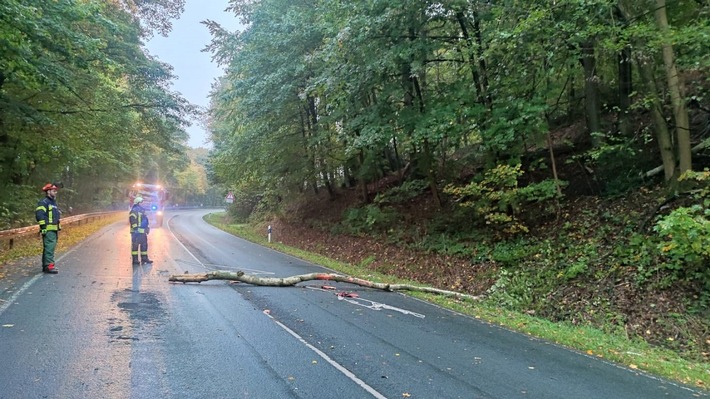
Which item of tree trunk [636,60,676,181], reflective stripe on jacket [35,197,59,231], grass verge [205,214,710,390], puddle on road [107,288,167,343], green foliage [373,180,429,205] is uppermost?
tree trunk [636,60,676,181]

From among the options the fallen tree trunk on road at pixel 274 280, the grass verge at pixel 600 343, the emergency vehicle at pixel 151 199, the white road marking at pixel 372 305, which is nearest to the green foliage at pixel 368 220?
the fallen tree trunk on road at pixel 274 280

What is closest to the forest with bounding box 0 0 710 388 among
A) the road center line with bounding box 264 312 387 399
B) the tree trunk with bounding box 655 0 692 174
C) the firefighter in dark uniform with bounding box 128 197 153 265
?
the tree trunk with bounding box 655 0 692 174

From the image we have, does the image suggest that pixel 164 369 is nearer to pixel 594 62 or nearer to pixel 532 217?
pixel 532 217

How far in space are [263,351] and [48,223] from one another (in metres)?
7.34

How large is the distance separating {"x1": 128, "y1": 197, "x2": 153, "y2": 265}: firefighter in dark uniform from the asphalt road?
2.61 metres

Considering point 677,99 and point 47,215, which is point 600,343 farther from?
point 47,215

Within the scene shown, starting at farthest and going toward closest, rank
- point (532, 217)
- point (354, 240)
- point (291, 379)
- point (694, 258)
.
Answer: point (354, 240), point (532, 217), point (694, 258), point (291, 379)

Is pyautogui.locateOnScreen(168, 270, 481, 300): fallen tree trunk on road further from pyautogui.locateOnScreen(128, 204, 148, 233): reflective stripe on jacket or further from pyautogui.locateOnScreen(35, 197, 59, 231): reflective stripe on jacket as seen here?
pyautogui.locateOnScreen(35, 197, 59, 231): reflective stripe on jacket

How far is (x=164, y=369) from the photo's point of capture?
192 inches

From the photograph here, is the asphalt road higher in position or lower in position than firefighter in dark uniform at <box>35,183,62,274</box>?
lower

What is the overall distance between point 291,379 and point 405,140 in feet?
37.1

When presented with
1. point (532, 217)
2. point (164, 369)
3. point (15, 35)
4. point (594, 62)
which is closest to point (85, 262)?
point (15, 35)

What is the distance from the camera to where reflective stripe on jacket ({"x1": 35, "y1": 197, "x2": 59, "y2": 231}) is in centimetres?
984

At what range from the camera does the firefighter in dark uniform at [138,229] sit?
38.5 feet
